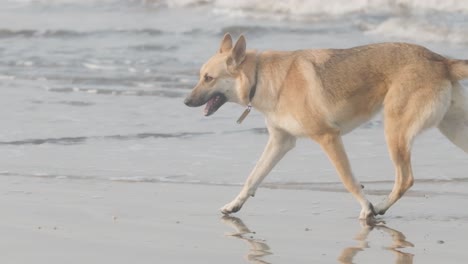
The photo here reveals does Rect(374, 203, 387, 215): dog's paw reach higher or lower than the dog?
lower

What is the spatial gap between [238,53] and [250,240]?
1.65 meters

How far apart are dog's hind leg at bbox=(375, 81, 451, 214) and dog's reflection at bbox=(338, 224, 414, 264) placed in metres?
0.57

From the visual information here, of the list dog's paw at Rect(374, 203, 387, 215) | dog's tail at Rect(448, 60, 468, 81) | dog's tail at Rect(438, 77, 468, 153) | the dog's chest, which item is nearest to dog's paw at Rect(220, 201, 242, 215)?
the dog's chest

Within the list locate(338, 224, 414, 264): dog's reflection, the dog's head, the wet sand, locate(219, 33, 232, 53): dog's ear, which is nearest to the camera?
locate(338, 224, 414, 264): dog's reflection

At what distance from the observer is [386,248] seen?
6.51 m

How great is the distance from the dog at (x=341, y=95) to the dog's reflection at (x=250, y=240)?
1.02ft

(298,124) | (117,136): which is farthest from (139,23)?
(298,124)

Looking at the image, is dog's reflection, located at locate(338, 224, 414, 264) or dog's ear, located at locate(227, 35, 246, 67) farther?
dog's ear, located at locate(227, 35, 246, 67)

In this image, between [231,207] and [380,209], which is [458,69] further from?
[231,207]

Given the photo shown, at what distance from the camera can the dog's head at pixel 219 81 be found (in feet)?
26.2

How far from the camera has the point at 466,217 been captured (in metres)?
7.39

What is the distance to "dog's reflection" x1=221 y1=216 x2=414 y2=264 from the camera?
6219mm

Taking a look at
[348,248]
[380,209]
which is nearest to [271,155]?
[380,209]

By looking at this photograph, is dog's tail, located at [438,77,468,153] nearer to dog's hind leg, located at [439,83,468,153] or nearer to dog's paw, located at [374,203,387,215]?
dog's hind leg, located at [439,83,468,153]
